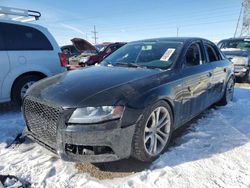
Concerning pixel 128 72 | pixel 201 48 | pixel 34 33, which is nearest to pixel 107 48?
pixel 34 33

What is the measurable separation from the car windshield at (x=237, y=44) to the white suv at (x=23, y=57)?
23.5 ft

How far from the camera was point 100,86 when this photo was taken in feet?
9.42

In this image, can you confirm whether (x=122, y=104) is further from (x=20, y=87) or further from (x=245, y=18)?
(x=245, y=18)

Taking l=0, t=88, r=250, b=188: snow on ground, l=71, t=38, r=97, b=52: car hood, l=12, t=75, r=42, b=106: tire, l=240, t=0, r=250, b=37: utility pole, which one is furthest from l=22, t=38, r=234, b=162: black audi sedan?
l=240, t=0, r=250, b=37: utility pole

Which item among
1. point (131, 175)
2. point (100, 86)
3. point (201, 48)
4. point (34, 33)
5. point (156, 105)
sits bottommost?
point (131, 175)

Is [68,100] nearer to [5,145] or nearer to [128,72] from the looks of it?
[128,72]

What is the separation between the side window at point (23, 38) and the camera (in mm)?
4910

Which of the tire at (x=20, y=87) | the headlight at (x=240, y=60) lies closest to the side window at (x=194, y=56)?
the tire at (x=20, y=87)

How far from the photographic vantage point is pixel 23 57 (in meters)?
5.00

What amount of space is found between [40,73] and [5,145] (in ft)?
6.79

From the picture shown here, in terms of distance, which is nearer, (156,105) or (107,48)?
(156,105)

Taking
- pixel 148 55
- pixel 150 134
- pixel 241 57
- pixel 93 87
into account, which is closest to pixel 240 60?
pixel 241 57

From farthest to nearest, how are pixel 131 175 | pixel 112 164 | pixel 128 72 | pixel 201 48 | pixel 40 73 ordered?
pixel 40 73, pixel 201 48, pixel 128 72, pixel 112 164, pixel 131 175

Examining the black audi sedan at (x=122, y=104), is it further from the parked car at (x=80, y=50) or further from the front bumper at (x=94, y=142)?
the parked car at (x=80, y=50)
